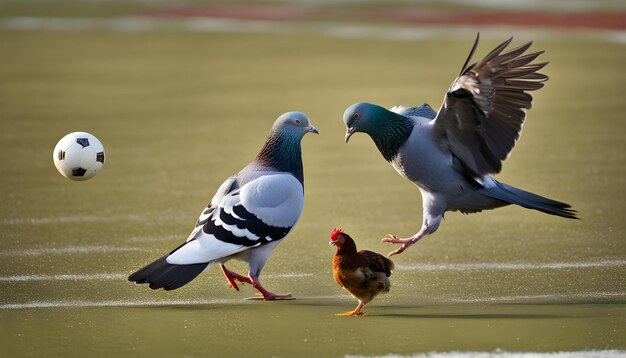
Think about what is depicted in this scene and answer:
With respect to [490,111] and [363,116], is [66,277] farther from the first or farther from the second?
[490,111]

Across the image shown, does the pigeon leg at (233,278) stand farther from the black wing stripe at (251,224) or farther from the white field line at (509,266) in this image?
the white field line at (509,266)

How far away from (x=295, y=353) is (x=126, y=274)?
83.0 inches

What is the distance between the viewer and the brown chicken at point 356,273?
6.70 meters

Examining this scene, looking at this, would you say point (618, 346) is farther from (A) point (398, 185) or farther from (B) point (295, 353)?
(A) point (398, 185)

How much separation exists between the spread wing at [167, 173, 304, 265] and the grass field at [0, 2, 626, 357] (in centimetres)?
35

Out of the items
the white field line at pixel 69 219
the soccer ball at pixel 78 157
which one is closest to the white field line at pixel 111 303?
the soccer ball at pixel 78 157

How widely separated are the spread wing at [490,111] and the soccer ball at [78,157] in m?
2.72

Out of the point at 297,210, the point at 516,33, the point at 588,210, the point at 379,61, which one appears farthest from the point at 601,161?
the point at 516,33

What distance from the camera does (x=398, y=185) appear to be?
10703 mm

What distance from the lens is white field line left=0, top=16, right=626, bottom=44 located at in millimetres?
20875

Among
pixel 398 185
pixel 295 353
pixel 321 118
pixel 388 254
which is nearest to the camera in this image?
pixel 295 353

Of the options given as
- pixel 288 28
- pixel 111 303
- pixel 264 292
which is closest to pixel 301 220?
pixel 264 292

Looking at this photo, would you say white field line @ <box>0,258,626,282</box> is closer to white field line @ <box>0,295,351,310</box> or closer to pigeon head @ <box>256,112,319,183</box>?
white field line @ <box>0,295,351,310</box>

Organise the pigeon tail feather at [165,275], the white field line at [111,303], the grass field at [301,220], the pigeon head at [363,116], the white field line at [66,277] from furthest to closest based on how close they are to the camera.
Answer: the pigeon head at [363,116]
the white field line at [66,277]
the white field line at [111,303]
the pigeon tail feather at [165,275]
the grass field at [301,220]
